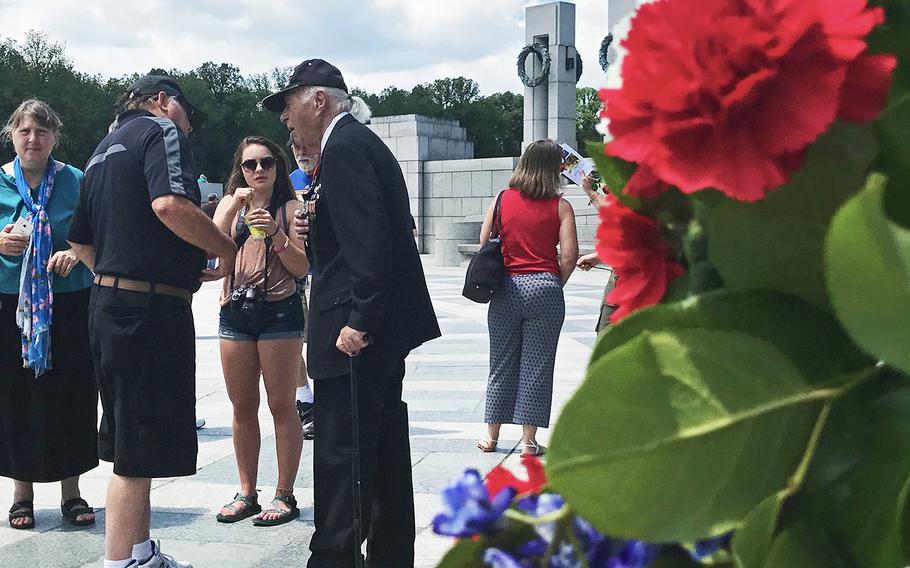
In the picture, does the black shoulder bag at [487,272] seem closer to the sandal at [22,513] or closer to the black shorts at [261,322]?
the black shorts at [261,322]

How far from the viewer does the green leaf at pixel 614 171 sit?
0.55 metres

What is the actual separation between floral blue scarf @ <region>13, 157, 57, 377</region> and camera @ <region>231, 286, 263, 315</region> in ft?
2.68

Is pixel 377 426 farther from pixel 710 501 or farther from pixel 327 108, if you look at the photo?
pixel 710 501

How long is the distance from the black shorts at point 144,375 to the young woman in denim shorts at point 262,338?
3.06 ft

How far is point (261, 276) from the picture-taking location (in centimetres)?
466

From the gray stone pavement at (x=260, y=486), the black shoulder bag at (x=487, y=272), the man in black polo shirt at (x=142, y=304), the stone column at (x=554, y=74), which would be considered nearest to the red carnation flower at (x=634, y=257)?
the gray stone pavement at (x=260, y=486)

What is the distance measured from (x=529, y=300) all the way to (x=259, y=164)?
1695mm

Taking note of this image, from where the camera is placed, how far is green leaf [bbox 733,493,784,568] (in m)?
0.45

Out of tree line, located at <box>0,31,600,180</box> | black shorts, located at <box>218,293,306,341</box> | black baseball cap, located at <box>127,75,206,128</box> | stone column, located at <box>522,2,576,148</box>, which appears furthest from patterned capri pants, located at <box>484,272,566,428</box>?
tree line, located at <box>0,31,600,180</box>

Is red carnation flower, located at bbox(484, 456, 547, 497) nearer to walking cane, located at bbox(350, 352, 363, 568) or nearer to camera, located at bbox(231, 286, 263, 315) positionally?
walking cane, located at bbox(350, 352, 363, 568)

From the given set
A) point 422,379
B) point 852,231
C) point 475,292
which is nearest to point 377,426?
point 475,292

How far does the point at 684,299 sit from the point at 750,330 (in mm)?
49

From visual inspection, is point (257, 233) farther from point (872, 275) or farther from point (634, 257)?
point (872, 275)

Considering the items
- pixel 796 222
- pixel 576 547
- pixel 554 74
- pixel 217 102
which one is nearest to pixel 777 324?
pixel 796 222
